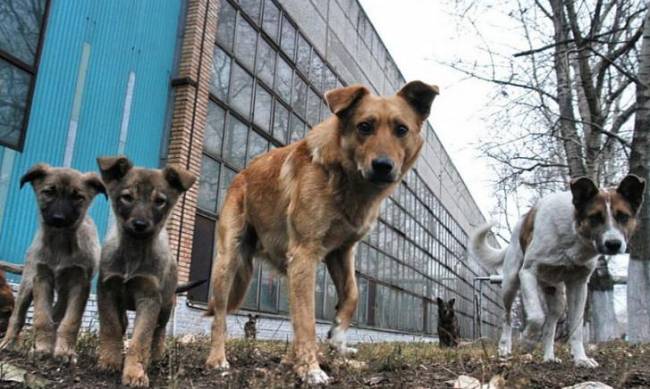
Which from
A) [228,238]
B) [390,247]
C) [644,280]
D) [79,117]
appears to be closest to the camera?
[228,238]

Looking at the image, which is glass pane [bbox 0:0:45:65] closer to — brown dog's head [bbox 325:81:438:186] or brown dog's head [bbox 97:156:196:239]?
brown dog's head [bbox 97:156:196:239]

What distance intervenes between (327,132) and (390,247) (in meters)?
29.6

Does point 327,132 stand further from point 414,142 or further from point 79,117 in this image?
point 79,117

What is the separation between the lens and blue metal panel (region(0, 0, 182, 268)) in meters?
10.7

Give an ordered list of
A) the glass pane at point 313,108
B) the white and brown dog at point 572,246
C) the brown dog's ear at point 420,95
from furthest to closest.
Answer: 1. the glass pane at point 313,108
2. the white and brown dog at point 572,246
3. the brown dog's ear at point 420,95

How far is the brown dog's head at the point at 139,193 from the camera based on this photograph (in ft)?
12.2

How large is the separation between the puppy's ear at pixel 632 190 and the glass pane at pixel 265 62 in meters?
15.3

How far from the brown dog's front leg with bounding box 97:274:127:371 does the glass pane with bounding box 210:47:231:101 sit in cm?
1323

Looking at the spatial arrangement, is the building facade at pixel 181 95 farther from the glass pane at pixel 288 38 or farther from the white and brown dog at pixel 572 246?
the white and brown dog at pixel 572 246

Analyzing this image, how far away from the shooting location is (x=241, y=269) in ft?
17.1

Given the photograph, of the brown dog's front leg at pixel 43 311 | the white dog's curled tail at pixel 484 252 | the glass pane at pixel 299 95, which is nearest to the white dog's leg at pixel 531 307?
the white dog's curled tail at pixel 484 252

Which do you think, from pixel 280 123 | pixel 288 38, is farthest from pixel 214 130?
pixel 288 38

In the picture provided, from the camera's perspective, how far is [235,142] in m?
17.5

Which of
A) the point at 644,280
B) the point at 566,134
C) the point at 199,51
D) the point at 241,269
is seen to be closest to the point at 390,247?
the point at 566,134
